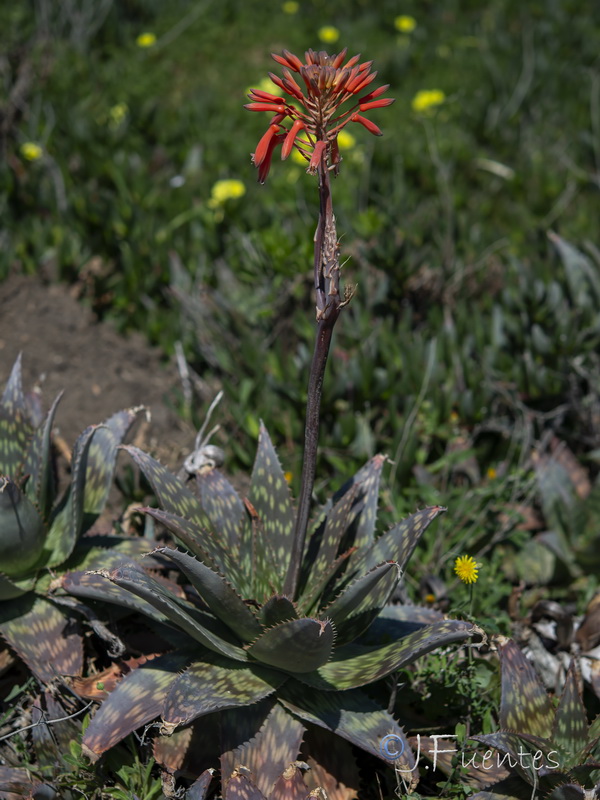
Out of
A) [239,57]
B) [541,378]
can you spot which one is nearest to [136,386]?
[541,378]

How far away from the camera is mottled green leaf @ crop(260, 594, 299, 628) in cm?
198

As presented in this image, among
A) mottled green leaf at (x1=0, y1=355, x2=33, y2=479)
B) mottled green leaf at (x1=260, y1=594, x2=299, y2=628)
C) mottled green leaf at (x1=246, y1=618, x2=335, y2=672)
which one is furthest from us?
mottled green leaf at (x1=0, y1=355, x2=33, y2=479)

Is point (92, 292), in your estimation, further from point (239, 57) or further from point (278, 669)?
point (239, 57)

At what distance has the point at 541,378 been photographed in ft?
11.6

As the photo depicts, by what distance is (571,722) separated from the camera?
83.4 inches

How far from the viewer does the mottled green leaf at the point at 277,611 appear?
1.98 m

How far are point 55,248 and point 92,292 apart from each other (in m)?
0.38

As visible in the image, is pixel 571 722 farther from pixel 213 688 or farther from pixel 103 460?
pixel 103 460

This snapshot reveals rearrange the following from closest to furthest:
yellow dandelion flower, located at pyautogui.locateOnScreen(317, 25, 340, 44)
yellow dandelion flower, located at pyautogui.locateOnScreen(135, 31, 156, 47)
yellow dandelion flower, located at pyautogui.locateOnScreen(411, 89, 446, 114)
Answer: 1. yellow dandelion flower, located at pyautogui.locateOnScreen(411, 89, 446, 114)
2. yellow dandelion flower, located at pyautogui.locateOnScreen(135, 31, 156, 47)
3. yellow dandelion flower, located at pyautogui.locateOnScreen(317, 25, 340, 44)

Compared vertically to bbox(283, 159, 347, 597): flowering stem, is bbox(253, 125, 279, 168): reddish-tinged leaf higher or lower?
higher

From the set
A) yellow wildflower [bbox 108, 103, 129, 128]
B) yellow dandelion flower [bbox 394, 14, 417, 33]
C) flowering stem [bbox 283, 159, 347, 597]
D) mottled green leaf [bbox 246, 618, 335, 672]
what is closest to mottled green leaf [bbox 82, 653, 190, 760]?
mottled green leaf [bbox 246, 618, 335, 672]

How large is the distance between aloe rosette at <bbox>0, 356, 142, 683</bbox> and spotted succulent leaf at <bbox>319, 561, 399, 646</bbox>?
0.68 metres

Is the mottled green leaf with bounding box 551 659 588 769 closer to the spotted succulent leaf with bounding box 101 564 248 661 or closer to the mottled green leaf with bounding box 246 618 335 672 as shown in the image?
the mottled green leaf with bounding box 246 618 335 672

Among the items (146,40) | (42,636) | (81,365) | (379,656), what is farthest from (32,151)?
(379,656)
